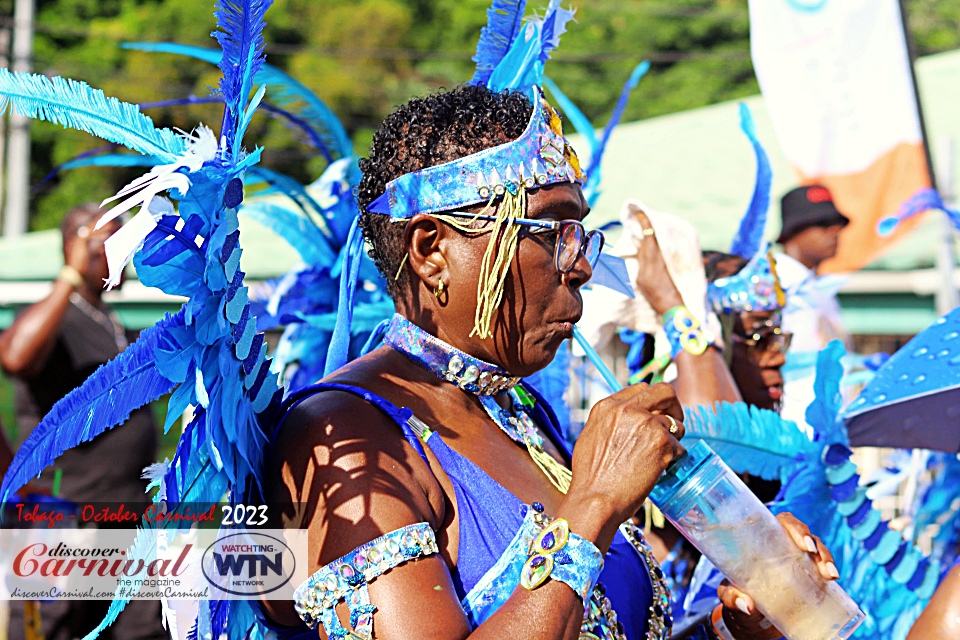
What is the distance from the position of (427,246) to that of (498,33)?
3.02 ft

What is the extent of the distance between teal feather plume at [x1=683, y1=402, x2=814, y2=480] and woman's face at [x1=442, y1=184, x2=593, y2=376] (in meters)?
0.71

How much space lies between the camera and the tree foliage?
17.9m

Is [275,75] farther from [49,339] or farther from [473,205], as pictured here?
[49,339]

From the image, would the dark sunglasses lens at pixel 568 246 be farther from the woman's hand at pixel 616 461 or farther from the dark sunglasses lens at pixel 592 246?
the woman's hand at pixel 616 461

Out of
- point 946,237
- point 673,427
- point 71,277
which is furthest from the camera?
point 946,237

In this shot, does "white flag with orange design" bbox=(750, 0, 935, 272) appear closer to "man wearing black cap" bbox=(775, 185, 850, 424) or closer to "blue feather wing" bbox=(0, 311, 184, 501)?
"man wearing black cap" bbox=(775, 185, 850, 424)

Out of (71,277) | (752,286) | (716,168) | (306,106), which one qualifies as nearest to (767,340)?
(752,286)

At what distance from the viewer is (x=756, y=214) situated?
352 cm

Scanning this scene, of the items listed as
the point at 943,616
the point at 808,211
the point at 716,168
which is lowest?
the point at 943,616

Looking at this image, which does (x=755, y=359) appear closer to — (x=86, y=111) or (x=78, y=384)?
(x=86, y=111)

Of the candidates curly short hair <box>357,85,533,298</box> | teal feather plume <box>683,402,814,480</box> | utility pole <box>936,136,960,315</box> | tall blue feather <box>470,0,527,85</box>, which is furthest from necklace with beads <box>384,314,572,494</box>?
utility pole <box>936,136,960,315</box>

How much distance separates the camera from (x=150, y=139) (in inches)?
59.0

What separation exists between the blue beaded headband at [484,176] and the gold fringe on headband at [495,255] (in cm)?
3

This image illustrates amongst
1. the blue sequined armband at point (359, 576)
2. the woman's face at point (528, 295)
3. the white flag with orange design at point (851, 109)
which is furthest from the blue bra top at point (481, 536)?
the white flag with orange design at point (851, 109)
